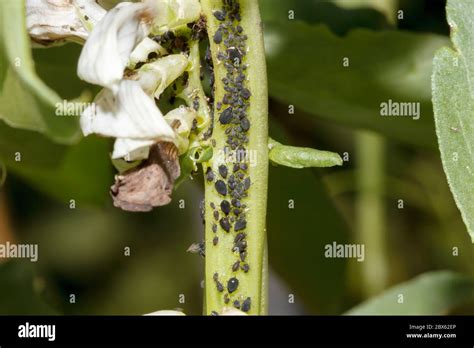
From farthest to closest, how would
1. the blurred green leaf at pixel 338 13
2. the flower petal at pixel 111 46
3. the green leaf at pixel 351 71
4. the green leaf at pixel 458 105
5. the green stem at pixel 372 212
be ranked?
the green stem at pixel 372 212 → the blurred green leaf at pixel 338 13 → the green leaf at pixel 351 71 → the green leaf at pixel 458 105 → the flower petal at pixel 111 46

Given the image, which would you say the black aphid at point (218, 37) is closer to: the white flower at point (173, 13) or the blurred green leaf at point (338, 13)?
the white flower at point (173, 13)

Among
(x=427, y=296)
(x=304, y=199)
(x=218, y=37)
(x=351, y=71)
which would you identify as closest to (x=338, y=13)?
(x=351, y=71)

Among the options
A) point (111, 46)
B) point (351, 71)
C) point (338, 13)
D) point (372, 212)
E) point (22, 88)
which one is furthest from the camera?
point (372, 212)

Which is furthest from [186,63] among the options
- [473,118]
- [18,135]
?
[18,135]

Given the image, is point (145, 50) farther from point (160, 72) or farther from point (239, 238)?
point (239, 238)

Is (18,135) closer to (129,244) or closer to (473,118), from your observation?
(473,118)

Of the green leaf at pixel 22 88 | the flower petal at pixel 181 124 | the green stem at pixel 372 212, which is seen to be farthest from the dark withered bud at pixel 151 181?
the green stem at pixel 372 212
